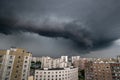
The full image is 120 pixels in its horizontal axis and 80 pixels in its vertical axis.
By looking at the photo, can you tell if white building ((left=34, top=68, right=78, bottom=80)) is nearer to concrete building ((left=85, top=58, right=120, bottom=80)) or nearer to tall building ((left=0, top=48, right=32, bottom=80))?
concrete building ((left=85, top=58, right=120, bottom=80))

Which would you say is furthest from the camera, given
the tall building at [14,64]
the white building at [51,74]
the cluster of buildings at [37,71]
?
the white building at [51,74]

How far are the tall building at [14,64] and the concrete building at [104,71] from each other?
3407 cm

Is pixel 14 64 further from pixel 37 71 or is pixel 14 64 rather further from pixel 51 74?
pixel 51 74

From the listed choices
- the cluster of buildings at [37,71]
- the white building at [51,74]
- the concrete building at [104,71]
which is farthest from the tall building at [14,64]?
the concrete building at [104,71]

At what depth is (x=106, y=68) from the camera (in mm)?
50562

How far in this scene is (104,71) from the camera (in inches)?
2009

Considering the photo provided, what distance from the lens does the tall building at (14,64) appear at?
1162 inches

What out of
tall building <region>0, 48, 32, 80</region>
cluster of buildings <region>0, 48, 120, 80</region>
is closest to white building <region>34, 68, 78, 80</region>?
cluster of buildings <region>0, 48, 120, 80</region>

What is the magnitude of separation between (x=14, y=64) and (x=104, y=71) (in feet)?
128

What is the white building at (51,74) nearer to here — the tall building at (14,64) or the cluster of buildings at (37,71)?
the cluster of buildings at (37,71)

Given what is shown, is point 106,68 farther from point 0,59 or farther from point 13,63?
point 0,59

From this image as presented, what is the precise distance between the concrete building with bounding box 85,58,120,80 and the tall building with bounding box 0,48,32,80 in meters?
34.1

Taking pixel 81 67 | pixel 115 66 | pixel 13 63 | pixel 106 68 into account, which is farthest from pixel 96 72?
pixel 81 67

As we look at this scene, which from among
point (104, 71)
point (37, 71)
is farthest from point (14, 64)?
point (104, 71)
